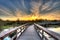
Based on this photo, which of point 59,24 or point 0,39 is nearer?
point 0,39

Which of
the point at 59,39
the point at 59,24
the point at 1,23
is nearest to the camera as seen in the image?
the point at 59,39

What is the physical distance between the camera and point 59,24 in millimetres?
77188

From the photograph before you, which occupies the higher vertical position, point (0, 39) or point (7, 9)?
point (7, 9)

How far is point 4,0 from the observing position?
20.5 metres

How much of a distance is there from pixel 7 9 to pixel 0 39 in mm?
26127

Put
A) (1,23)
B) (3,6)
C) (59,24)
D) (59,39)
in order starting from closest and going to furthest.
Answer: (59,39) → (3,6) → (1,23) → (59,24)

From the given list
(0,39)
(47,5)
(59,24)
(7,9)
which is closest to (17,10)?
(7,9)

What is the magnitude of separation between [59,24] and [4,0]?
196 feet

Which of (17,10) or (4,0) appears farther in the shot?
(17,10)

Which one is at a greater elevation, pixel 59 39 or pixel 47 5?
pixel 47 5

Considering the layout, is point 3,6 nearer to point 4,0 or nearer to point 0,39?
point 4,0

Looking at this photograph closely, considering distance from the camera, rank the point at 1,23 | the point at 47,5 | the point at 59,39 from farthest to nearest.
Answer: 1. the point at 1,23
2. the point at 47,5
3. the point at 59,39

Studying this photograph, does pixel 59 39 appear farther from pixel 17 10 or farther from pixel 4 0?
pixel 17 10

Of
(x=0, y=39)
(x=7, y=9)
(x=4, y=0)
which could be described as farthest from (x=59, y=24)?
(x=0, y=39)
